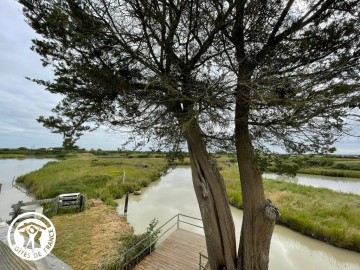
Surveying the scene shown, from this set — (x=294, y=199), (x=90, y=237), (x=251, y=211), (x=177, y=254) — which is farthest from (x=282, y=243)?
(x=90, y=237)

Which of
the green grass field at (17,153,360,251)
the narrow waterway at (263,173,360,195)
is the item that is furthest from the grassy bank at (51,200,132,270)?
the narrow waterway at (263,173,360,195)

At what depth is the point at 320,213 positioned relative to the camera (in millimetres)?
11367

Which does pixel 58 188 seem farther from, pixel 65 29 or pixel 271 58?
pixel 271 58

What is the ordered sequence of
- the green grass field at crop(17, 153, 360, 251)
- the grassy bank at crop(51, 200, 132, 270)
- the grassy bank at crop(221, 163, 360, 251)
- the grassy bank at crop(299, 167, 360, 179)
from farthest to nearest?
the grassy bank at crop(299, 167, 360, 179)
the green grass field at crop(17, 153, 360, 251)
the grassy bank at crop(221, 163, 360, 251)
the grassy bank at crop(51, 200, 132, 270)

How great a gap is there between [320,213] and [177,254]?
801cm

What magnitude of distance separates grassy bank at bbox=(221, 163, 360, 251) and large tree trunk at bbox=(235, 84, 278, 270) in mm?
7430

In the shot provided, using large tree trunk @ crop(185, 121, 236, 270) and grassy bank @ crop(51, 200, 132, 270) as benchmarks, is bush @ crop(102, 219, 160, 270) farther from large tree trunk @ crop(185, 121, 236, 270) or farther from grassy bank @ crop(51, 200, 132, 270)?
large tree trunk @ crop(185, 121, 236, 270)

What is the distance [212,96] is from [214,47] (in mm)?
1266

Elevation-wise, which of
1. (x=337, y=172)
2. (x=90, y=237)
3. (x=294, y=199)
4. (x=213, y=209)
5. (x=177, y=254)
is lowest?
(x=177, y=254)

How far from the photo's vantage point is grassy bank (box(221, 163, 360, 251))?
30.1 feet

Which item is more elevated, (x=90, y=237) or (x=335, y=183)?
(x=335, y=183)

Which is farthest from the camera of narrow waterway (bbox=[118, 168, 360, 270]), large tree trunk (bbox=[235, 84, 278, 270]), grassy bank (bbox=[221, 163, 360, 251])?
grassy bank (bbox=[221, 163, 360, 251])

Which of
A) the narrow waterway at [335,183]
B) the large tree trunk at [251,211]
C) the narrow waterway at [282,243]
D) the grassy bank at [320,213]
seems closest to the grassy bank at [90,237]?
the narrow waterway at [282,243]

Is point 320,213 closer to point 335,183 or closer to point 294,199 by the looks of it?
point 294,199
